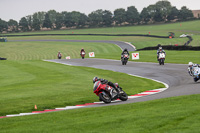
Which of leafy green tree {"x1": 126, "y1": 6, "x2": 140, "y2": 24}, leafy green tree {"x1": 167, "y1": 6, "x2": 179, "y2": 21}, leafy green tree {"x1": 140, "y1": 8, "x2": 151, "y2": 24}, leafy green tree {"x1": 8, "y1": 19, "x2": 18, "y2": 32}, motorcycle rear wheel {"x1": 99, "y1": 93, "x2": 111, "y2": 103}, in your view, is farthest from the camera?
leafy green tree {"x1": 8, "y1": 19, "x2": 18, "y2": 32}

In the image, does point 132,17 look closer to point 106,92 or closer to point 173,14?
point 173,14

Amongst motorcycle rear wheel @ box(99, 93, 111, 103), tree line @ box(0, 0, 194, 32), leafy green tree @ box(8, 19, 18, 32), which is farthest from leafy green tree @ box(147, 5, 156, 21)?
motorcycle rear wheel @ box(99, 93, 111, 103)

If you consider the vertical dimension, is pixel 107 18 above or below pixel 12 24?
above

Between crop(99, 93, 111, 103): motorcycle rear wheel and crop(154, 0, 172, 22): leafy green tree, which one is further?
crop(154, 0, 172, 22): leafy green tree

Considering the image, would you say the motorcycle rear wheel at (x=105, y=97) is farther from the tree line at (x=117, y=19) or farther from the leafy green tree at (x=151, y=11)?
the leafy green tree at (x=151, y=11)

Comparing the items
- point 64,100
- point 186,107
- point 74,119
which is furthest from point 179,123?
→ point 64,100

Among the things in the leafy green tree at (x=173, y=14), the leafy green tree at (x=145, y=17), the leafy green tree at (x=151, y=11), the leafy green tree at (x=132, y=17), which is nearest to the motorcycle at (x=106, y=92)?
the leafy green tree at (x=132, y=17)

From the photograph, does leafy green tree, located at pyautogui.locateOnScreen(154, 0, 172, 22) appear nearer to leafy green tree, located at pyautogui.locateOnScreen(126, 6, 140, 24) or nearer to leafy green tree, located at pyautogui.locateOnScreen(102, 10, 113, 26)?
leafy green tree, located at pyautogui.locateOnScreen(126, 6, 140, 24)

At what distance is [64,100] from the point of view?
49.3ft

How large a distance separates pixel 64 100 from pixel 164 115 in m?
6.55

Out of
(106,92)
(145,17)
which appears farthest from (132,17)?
(106,92)

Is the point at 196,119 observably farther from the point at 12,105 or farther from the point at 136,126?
the point at 12,105

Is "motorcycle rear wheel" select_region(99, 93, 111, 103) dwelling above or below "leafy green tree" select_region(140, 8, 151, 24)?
below

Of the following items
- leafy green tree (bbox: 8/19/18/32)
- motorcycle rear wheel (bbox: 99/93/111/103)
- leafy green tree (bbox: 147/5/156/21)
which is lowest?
motorcycle rear wheel (bbox: 99/93/111/103)
